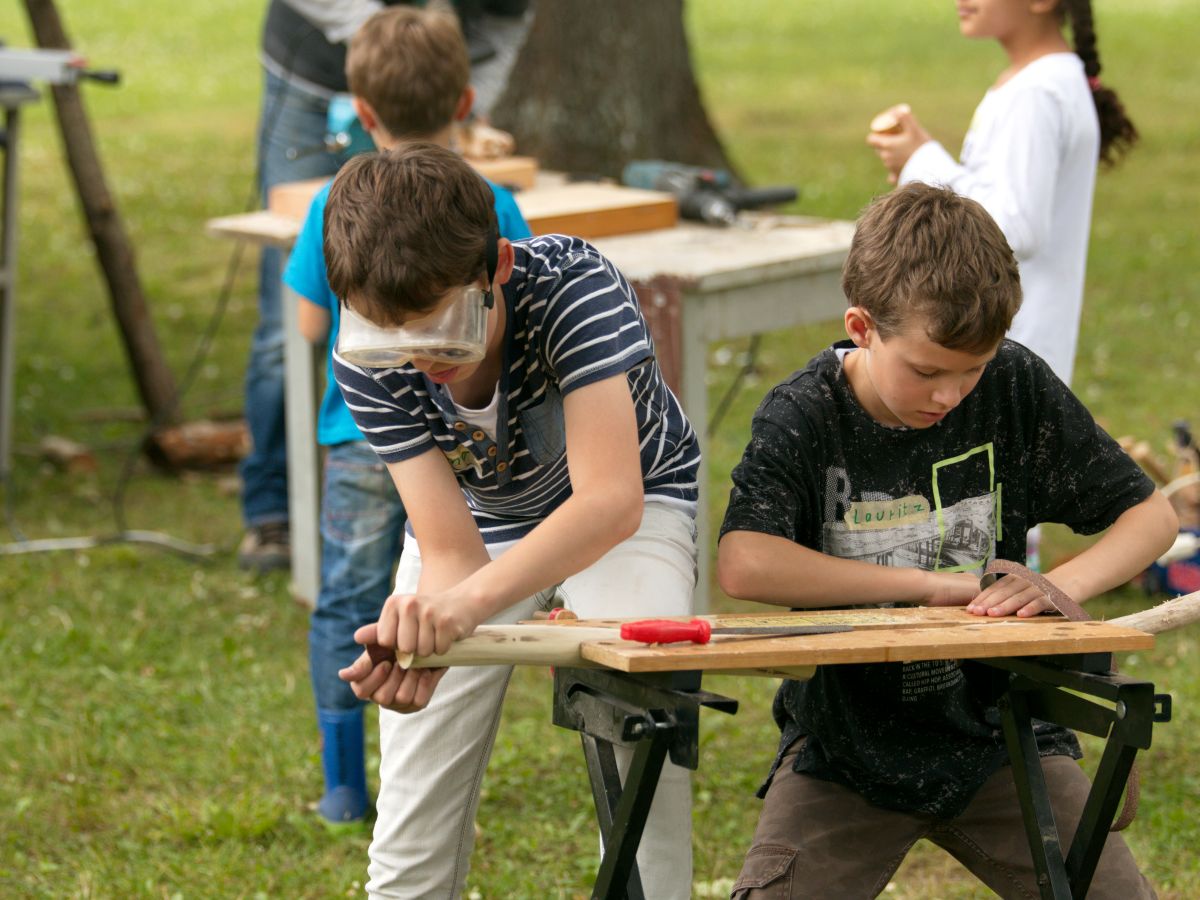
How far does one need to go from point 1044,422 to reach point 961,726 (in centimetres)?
48

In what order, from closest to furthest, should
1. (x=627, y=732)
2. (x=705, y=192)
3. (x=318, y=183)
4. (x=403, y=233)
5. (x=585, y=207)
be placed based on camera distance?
(x=627, y=732) < (x=403, y=233) < (x=585, y=207) < (x=318, y=183) < (x=705, y=192)

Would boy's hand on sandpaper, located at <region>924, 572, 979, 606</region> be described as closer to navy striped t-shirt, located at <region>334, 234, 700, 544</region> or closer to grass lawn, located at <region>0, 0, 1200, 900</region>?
navy striped t-shirt, located at <region>334, 234, 700, 544</region>

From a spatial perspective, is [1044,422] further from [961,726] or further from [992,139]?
[992,139]

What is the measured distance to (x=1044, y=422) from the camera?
2.43 metres

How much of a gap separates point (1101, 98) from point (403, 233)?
7.71 feet

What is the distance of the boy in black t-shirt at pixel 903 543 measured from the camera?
2.35 metres

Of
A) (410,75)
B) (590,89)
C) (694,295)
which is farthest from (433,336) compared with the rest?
(590,89)

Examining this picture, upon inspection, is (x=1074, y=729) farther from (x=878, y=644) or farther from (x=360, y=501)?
(x=360, y=501)

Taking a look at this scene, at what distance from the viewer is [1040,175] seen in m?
3.55

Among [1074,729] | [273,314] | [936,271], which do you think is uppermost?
[936,271]

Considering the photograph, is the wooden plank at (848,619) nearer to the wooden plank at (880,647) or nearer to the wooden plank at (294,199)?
the wooden plank at (880,647)

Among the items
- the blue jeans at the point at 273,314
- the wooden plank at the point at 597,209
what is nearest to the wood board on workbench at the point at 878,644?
the wooden plank at the point at 597,209

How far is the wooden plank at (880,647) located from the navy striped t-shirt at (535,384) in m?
0.53

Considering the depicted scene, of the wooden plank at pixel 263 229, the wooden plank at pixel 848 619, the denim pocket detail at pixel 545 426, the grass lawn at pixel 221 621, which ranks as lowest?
the grass lawn at pixel 221 621
